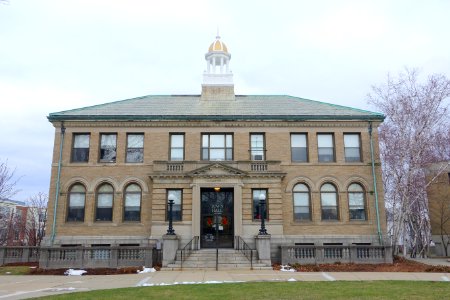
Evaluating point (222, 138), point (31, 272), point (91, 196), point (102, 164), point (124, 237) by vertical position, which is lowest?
point (31, 272)

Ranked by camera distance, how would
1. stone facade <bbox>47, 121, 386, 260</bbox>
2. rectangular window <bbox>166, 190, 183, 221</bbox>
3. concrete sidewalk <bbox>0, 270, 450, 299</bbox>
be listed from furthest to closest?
rectangular window <bbox>166, 190, 183, 221</bbox> < stone facade <bbox>47, 121, 386, 260</bbox> < concrete sidewalk <bbox>0, 270, 450, 299</bbox>

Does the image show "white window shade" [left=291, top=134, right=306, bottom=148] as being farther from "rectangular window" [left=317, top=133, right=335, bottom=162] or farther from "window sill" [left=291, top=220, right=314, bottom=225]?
"window sill" [left=291, top=220, right=314, bottom=225]

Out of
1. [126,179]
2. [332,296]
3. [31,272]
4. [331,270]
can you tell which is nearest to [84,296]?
[332,296]

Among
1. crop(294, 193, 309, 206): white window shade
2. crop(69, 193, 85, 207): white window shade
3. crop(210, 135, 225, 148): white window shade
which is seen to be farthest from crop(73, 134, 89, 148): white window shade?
crop(294, 193, 309, 206): white window shade

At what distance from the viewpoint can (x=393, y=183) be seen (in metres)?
31.5

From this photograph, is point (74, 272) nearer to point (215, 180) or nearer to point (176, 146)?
point (215, 180)

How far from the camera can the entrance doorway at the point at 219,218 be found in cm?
2611

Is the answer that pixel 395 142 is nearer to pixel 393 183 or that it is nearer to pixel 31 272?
pixel 393 183

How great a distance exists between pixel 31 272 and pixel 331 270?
15.8m

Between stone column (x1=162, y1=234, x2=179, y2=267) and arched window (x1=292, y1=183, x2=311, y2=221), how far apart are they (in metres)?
8.61

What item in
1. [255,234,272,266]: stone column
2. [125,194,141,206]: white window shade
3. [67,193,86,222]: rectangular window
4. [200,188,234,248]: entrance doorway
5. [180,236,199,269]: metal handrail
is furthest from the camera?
[125,194,141,206]: white window shade

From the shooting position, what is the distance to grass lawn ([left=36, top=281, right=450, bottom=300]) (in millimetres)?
12445

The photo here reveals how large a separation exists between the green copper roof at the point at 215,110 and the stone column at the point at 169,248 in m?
8.95

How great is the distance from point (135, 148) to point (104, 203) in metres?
4.29
